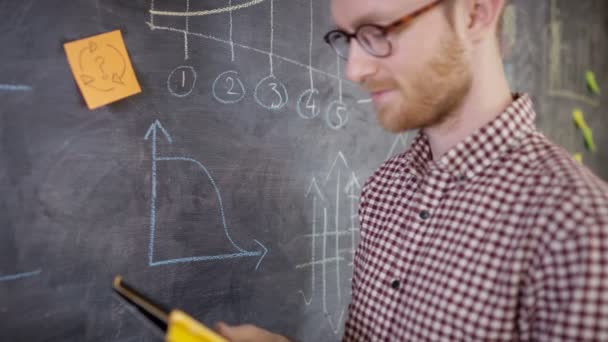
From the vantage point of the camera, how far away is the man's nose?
692 mm

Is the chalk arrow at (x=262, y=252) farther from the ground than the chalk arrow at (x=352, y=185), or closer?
closer

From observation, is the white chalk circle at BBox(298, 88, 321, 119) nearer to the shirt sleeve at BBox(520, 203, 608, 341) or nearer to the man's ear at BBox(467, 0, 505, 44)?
the man's ear at BBox(467, 0, 505, 44)

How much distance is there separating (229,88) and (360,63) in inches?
12.3

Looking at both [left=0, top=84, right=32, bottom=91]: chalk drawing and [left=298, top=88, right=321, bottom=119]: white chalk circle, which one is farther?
[left=298, top=88, right=321, bottom=119]: white chalk circle

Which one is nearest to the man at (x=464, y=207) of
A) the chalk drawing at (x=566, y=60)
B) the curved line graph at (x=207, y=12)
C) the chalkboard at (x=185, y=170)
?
the chalkboard at (x=185, y=170)

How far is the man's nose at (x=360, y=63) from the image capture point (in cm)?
69

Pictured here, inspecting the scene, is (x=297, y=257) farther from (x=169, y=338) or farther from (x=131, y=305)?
(x=169, y=338)

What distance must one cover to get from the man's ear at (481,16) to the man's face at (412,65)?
0.02 m

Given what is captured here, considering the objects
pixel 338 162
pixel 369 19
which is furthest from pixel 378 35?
pixel 338 162

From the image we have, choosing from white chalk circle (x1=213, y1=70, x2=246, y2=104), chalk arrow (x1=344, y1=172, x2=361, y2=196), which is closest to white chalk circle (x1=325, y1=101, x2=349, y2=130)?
chalk arrow (x1=344, y1=172, x2=361, y2=196)

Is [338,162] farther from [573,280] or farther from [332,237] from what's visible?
[573,280]

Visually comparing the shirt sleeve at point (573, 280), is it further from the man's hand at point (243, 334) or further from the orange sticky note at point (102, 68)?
the orange sticky note at point (102, 68)

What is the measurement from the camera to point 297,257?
1.06 metres

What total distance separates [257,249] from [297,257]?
13 cm
